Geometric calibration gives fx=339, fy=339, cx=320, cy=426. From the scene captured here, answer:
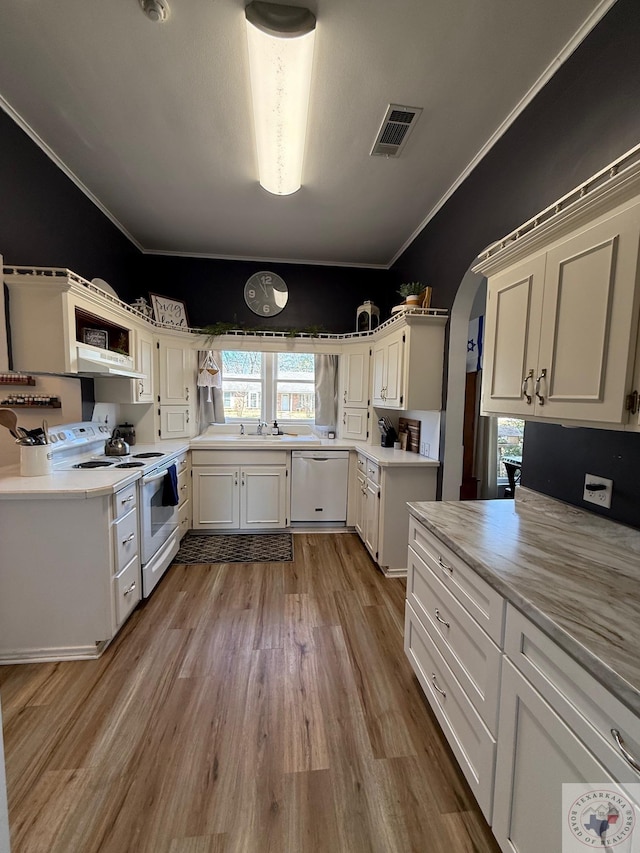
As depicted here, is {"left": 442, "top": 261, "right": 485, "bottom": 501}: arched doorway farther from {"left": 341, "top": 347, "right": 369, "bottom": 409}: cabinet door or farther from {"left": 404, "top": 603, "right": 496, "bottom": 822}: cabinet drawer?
{"left": 404, "top": 603, "right": 496, "bottom": 822}: cabinet drawer

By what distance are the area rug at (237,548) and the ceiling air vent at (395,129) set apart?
3.13 meters

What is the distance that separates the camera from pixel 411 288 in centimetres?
287

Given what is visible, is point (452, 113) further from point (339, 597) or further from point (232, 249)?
point (339, 597)

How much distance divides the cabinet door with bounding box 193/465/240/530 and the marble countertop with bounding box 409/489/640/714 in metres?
2.22

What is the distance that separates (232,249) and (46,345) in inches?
91.0

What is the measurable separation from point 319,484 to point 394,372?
4.59 ft

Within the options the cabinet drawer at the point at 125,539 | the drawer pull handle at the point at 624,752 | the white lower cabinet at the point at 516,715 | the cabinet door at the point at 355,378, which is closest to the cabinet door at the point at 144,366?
the cabinet drawer at the point at 125,539

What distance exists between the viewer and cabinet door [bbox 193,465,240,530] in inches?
135

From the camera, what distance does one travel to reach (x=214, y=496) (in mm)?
3439

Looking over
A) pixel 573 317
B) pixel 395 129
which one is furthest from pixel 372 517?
pixel 395 129

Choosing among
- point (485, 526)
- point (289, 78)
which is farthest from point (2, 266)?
point (485, 526)

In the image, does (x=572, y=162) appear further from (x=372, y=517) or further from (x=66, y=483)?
(x=66, y=483)

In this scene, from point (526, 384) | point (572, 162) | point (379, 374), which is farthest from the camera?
point (379, 374)

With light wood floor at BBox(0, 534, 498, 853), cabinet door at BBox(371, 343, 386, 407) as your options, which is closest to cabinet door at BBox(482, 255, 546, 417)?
light wood floor at BBox(0, 534, 498, 853)
